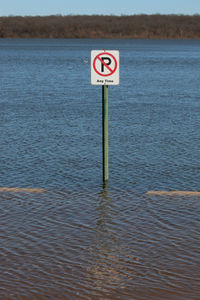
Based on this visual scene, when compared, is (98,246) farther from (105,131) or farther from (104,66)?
(104,66)

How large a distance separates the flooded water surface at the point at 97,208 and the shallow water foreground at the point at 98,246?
0.04 ft

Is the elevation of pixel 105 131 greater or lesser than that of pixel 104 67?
lesser

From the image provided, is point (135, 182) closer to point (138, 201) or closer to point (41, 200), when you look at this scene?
point (138, 201)

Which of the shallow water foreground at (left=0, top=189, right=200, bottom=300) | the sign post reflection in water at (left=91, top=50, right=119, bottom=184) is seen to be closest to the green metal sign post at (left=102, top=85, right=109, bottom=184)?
the sign post reflection in water at (left=91, top=50, right=119, bottom=184)

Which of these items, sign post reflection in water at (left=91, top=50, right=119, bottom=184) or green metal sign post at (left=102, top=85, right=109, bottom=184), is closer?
sign post reflection in water at (left=91, top=50, right=119, bottom=184)

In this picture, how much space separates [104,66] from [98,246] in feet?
11.8

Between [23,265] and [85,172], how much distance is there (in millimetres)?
4874

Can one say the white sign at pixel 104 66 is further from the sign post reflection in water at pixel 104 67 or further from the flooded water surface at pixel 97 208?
the flooded water surface at pixel 97 208

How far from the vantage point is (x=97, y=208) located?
893 centimetres

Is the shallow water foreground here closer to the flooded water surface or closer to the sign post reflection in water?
the flooded water surface

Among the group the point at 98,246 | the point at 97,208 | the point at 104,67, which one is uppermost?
the point at 104,67

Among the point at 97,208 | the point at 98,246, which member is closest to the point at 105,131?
the point at 97,208

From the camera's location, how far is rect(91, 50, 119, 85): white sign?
9.83 metres

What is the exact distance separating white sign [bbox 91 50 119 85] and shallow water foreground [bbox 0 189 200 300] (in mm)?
1803
